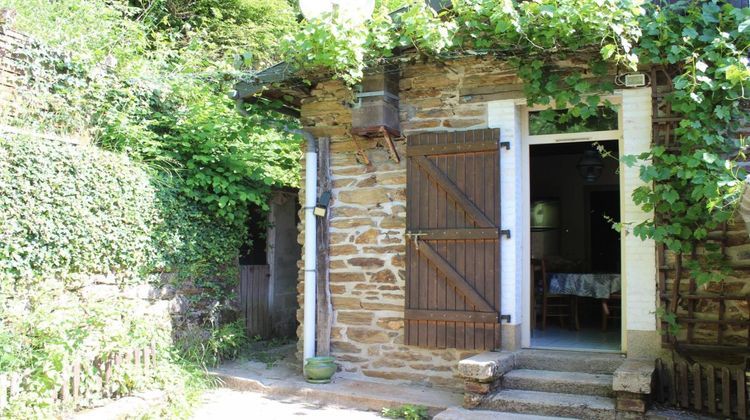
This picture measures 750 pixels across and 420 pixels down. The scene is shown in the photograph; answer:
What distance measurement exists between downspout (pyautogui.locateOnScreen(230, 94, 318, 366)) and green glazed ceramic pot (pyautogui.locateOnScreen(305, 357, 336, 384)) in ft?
0.62

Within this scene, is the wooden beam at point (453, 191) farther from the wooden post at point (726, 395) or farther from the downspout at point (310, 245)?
the wooden post at point (726, 395)

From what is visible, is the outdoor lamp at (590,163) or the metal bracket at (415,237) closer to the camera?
the metal bracket at (415,237)

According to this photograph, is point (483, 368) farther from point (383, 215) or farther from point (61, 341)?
point (61, 341)

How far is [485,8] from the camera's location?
211 inches

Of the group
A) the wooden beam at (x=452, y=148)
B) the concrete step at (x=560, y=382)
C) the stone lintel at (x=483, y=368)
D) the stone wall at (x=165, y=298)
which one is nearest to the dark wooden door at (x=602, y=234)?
the wooden beam at (x=452, y=148)

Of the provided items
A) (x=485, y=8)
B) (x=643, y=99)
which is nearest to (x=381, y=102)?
(x=485, y=8)

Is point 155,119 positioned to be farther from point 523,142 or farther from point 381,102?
point 523,142

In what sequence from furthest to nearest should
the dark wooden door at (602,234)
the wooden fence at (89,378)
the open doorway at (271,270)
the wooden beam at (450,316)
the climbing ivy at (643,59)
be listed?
the dark wooden door at (602,234) < the open doorway at (271,270) < the wooden beam at (450,316) < the climbing ivy at (643,59) < the wooden fence at (89,378)

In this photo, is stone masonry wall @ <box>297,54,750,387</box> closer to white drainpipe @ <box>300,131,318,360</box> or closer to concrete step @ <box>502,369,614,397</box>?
white drainpipe @ <box>300,131,318,360</box>

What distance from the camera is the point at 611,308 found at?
7711 millimetres

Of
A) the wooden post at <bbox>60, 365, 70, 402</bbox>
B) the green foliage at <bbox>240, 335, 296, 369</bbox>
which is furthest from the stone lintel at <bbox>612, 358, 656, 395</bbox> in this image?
the wooden post at <bbox>60, 365, 70, 402</bbox>

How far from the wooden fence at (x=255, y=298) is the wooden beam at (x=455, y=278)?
2952mm

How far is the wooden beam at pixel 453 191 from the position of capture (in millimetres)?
5793

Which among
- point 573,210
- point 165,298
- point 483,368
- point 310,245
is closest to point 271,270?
point 165,298
